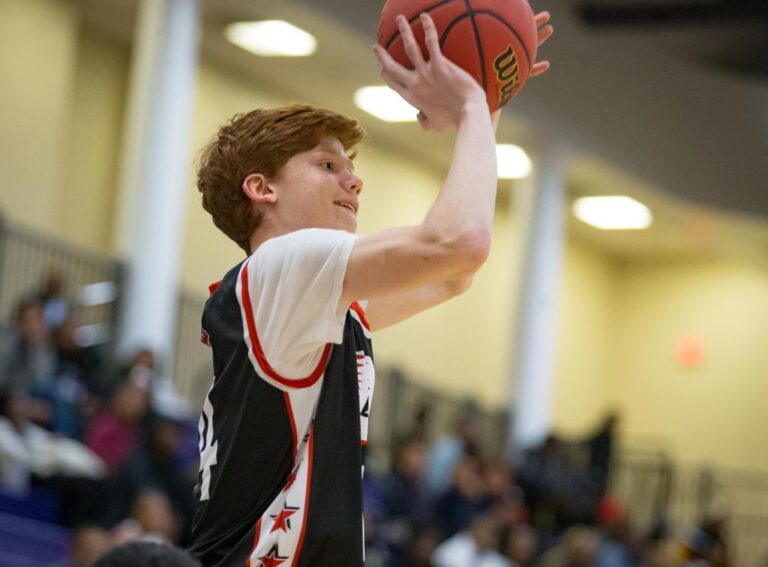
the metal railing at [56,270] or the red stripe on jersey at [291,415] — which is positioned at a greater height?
the metal railing at [56,270]

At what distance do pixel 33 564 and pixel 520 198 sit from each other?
38.1 feet

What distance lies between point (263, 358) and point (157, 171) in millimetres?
11950

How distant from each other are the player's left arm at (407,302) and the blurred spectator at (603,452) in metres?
15.9

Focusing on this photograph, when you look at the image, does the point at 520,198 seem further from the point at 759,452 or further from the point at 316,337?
the point at 316,337

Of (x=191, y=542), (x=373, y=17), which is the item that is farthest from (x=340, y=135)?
(x=373, y=17)

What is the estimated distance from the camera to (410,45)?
2.84 m

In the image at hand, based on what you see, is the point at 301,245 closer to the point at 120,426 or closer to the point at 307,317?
the point at 307,317

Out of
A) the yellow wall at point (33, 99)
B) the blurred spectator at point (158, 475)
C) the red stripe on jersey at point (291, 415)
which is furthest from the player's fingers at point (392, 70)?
the yellow wall at point (33, 99)

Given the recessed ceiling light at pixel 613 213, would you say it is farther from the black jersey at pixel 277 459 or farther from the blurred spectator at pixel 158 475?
the black jersey at pixel 277 459

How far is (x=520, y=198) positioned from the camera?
1977 cm

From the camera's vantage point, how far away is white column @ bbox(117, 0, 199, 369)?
14328mm

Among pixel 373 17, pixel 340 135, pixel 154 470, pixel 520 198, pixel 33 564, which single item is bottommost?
pixel 33 564

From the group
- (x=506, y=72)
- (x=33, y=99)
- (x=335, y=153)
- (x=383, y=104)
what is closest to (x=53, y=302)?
(x=33, y=99)

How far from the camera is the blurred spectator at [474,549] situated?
40.2 feet
